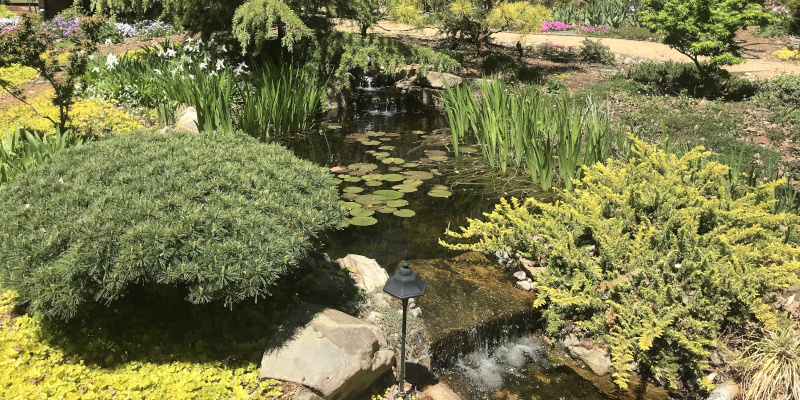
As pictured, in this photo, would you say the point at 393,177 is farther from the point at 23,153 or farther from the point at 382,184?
the point at 23,153

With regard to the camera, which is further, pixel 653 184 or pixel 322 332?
pixel 653 184

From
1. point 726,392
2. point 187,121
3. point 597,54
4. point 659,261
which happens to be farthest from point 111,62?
point 597,54

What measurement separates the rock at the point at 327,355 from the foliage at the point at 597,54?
1046 cm

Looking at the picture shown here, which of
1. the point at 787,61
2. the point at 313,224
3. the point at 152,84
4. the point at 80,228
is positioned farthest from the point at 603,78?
the point at 80,228

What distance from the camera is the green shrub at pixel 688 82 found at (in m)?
8.28

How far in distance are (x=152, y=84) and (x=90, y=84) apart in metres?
1.40

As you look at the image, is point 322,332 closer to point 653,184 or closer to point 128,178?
point 128,178

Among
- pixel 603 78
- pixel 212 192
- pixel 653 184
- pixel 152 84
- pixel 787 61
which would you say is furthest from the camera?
pixel 787 61

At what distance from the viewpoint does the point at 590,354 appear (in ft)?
10.9

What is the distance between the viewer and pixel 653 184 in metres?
3.70

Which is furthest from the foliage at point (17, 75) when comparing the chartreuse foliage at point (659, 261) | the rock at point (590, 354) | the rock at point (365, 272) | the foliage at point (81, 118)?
the rock at point (590, 354)

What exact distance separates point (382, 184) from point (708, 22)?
5914 mm

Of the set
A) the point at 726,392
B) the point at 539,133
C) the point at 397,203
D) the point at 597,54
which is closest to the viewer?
the point at 726,392

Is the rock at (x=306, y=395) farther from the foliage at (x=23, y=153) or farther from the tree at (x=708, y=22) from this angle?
the tree at (x=708, y=22)
